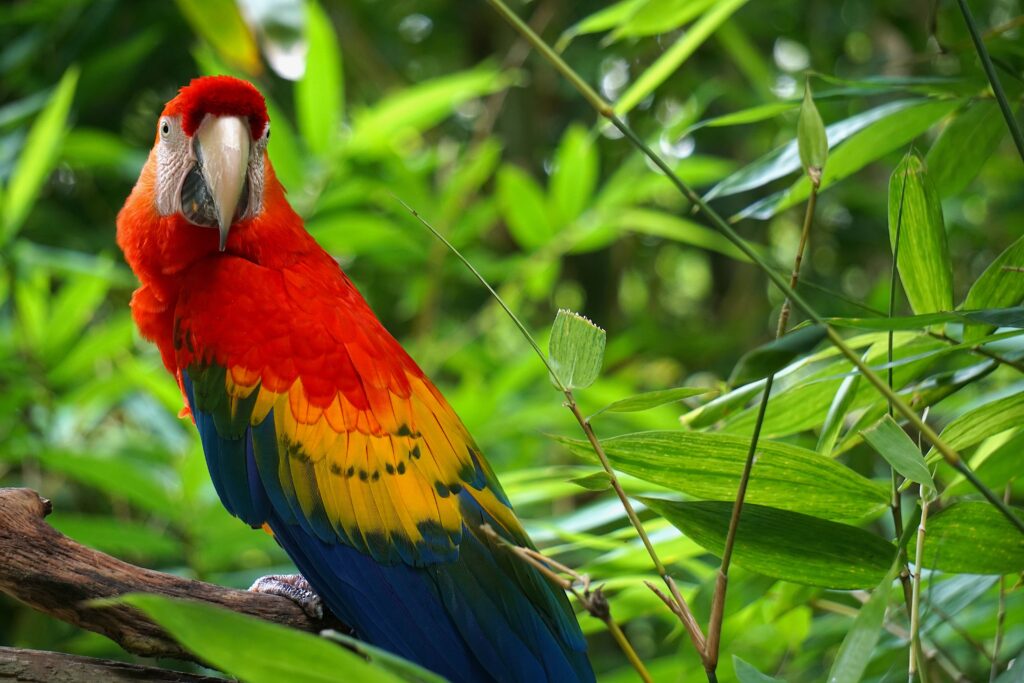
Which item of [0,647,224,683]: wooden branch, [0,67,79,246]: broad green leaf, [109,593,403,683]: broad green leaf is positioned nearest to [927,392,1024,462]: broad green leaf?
[109,593,403,683]: broad green leaf

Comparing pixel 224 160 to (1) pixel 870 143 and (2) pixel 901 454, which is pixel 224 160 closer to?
(1) pixel 870 143

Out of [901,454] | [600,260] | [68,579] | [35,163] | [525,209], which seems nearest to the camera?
[901,454]

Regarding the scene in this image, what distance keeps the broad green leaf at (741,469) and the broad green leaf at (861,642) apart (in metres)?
0.13

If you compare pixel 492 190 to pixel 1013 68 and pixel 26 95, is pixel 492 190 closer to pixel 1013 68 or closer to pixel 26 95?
pixel 26 95

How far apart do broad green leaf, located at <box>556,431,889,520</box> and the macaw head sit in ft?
1.68

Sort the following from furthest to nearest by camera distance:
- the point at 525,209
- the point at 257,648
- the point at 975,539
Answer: the point at 525,209, the point at 975,539, the point at 257,648

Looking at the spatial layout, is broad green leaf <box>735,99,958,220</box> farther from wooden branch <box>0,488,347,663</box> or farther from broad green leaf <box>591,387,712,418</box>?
wooden branch <box>0,488,347,663</box>

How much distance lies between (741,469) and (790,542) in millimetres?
51

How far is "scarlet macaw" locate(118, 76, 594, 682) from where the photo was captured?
822 millimetres

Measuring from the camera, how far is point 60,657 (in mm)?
654

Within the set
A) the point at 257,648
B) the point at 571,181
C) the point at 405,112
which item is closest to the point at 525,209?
the point at 571,181

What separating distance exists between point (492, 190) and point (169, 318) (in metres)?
1.60

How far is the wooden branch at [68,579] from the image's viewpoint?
0.68 m

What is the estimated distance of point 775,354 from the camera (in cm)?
41
